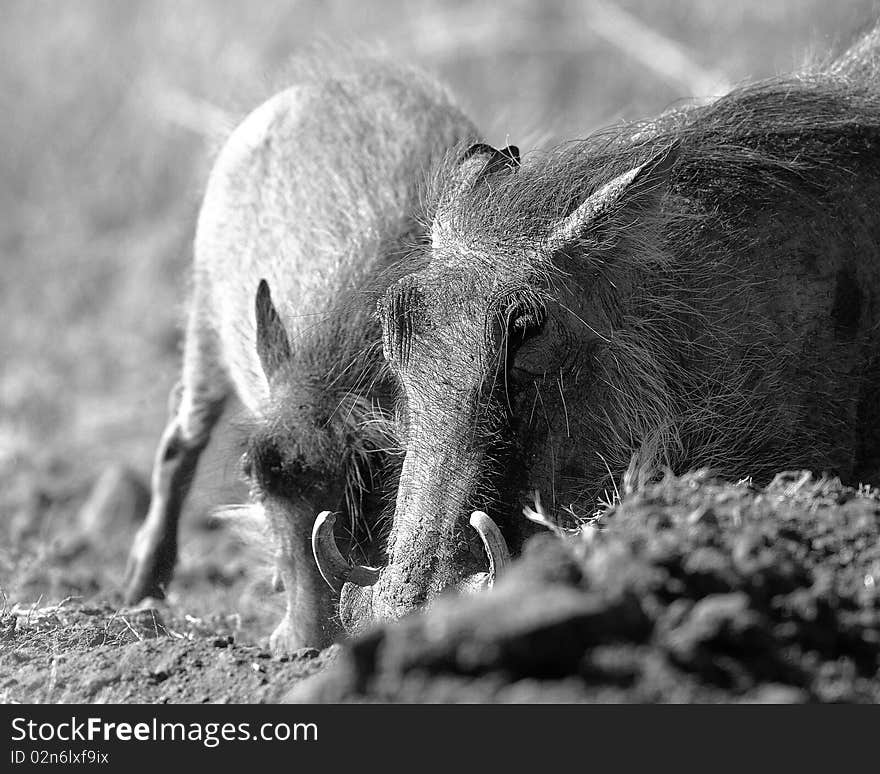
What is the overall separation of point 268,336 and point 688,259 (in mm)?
1280

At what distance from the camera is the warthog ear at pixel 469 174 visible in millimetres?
3688

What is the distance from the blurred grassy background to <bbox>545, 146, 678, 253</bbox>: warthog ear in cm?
301

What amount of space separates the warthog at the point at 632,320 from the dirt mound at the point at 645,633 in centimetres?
86

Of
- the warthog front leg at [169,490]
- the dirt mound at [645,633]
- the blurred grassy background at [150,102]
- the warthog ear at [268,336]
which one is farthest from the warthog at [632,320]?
the blurred grassy background at [150,102]

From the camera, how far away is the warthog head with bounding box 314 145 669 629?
3115mm

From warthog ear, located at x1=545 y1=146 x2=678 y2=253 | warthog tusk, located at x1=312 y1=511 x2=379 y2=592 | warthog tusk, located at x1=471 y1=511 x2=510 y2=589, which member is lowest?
warthog tusk, located at x1=471 y1=511 x2=510 y2=589

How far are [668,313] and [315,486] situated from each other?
1.09 m

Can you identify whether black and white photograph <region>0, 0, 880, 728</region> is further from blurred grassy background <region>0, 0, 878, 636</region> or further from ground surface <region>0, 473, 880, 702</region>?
blurred grassy background <region>0, 0, 878, 636</region>

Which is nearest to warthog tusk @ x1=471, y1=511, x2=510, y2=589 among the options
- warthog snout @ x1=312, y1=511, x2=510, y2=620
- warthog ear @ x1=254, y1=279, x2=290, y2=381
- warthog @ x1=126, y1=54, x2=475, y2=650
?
→ warthog snout @ x1=312, y1=511, x2=510, y2=620

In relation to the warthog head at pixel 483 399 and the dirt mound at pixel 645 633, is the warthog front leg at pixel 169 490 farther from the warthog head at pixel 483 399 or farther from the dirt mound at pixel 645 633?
the dirt mound at pixel 645 633

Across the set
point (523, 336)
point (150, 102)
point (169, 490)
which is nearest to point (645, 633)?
point (523, 336)

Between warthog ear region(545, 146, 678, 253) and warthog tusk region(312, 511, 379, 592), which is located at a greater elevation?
warthog ear region(545, 146, 678, 253)

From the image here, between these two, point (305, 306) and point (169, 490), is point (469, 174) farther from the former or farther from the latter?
point (169, 490)
